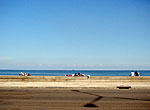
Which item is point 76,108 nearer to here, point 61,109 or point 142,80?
point 61,109

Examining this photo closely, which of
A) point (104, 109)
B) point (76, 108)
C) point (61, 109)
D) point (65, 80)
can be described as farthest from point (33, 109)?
point (65, 80)

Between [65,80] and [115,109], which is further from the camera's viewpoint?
[65,80]

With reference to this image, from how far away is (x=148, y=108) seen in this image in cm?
743

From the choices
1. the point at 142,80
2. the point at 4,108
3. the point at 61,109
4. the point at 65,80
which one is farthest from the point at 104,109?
the point at 142,80

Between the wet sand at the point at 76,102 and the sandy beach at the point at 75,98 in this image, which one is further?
the sandy beach at the point at 75,98

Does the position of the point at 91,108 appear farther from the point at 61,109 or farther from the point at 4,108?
the point at 4,108

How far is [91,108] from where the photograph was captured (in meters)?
7.49

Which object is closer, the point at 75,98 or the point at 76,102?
the point at 76,102

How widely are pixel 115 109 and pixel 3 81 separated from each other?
16.9 m

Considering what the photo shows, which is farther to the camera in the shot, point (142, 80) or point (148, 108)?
point (142, 80)

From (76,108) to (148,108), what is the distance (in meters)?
2.98

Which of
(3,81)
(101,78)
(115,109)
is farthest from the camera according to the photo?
(101,78)

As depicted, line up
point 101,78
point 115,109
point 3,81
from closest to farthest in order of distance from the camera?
point 115,109, point 3,81, point 101,78

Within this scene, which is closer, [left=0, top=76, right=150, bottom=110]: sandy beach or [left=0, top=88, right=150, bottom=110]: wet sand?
[left=0, top=88, right=150, bottom=110]: wet sand
